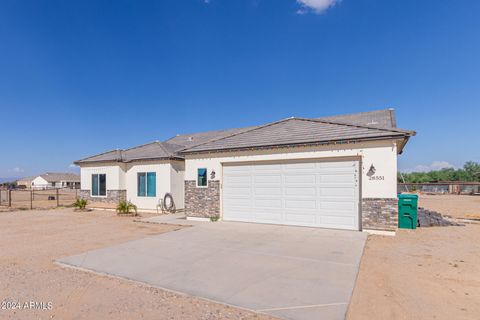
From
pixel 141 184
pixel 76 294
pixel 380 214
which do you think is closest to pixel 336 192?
pixel 380 214

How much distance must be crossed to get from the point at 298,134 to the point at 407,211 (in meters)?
4.98

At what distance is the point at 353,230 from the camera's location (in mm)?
9164

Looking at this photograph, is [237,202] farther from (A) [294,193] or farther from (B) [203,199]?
(A) [294,193]

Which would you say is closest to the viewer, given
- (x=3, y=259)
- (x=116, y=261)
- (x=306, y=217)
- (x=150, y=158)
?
(x=116, y=261)

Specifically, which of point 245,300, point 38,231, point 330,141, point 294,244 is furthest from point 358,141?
point 38,231

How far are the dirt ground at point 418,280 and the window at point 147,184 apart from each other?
39.2ft

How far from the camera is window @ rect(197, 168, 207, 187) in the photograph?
1228 cm

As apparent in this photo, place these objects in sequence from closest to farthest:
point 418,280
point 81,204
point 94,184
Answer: point 418,280, point 81,204, point 94,184

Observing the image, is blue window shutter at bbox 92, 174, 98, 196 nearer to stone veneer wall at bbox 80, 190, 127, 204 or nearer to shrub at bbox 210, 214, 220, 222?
stone veneer wall at bbox 80, 190, 127, 204

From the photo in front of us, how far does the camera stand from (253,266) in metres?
5.60

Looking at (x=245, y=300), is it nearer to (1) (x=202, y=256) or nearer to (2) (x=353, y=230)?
(1) (x=202, y=256)

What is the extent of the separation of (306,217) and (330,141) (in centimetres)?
300

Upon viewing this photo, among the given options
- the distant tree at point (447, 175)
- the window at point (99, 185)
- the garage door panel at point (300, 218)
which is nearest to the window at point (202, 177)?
the garage door panel at point (300, 218)

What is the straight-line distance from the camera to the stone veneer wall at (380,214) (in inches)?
337
